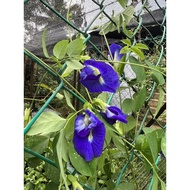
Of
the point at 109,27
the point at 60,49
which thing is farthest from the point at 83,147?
the point at 109,27

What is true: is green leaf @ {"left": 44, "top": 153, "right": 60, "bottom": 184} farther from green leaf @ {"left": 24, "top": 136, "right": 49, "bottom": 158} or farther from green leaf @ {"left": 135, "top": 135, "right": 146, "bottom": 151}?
green leaf @ {"left": 135, "top": 135, "right": 146, "bottom": 151}

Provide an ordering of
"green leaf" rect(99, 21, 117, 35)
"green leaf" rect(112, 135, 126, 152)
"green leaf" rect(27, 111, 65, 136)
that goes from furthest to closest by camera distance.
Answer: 1. "green leaf" rect(99, 21, 117, 35)
2. "green leaf" rect(112, 135, 126, 152)
3. "green leaf" rect(27, 111, 65, 136)

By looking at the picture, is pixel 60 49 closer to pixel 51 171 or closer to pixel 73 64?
pixel 73 64

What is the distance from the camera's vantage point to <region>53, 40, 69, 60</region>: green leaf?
312 mm

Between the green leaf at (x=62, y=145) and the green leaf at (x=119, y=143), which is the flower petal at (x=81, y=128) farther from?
the green leaf at (x=119, y=143)

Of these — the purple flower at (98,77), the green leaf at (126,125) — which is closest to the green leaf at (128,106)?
the green leaf at (126,125)

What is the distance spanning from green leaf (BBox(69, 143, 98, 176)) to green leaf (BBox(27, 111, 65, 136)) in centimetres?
3

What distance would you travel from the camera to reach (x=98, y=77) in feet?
1.13

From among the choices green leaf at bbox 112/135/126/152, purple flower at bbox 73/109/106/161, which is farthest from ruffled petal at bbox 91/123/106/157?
green leaf at bbox 112/135/126/152

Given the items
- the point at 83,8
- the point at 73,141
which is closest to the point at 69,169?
the point at 73,141

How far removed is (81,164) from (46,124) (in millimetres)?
60

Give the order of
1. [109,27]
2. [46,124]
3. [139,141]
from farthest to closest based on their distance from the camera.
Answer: [109,27] < [139,141] < [46,124]
